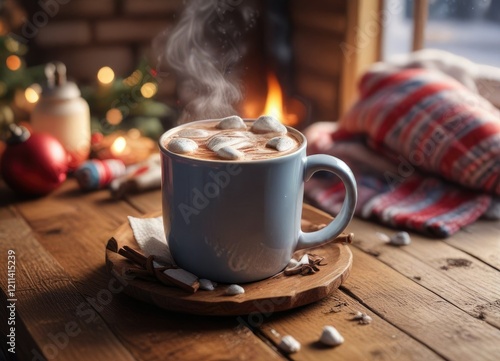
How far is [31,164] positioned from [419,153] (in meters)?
0.70

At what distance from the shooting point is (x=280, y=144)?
792 mm

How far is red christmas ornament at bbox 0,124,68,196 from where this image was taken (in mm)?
1149

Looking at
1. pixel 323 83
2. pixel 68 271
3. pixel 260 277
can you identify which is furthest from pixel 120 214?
pixel 323 83

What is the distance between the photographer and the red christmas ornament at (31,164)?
115 centimetres

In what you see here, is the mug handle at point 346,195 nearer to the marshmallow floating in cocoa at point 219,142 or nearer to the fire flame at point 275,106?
the marshmallow floating in cocoa at point 219,142

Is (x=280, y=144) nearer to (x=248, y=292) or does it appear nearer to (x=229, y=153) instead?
(x=229, y=153)

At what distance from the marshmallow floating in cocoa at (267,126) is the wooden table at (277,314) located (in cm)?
22

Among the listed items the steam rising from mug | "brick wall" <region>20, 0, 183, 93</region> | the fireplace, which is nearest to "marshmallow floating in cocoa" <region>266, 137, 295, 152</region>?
the steam rising from mug

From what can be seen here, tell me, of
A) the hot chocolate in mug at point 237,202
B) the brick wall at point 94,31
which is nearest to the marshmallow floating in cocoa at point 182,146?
the hot chocolate in mug at point 237,202

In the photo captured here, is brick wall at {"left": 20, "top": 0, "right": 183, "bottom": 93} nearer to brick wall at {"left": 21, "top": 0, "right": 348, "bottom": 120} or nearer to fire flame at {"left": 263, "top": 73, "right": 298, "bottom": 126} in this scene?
brick wall at {"left": 21, "top": 0, "right": 348, "bottom": 120}

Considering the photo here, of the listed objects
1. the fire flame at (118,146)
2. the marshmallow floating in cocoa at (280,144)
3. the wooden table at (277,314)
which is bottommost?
the wooden table at (277,314)

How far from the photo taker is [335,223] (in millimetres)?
832

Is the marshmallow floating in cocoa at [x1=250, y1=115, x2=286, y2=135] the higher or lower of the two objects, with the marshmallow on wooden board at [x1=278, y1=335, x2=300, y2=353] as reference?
higher

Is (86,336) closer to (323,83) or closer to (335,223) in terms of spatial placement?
(335,223)
